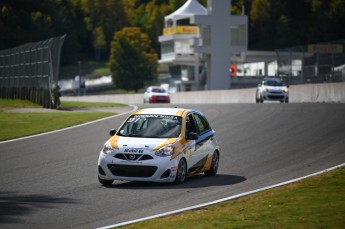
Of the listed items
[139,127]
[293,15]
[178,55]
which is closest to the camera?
[139,127]

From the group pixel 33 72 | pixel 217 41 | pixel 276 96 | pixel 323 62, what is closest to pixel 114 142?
pixel 33 72

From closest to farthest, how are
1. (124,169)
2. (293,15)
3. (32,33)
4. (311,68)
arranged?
(124,169) < (311,68) < (32,33) < (293,15)

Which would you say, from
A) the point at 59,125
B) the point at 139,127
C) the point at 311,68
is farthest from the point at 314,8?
the point at 139,127

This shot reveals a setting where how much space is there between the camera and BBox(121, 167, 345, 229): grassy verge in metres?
11.6

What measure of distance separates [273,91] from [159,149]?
38719mm

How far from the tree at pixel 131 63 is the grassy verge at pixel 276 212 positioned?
13646 cm

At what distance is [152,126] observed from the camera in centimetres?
1773

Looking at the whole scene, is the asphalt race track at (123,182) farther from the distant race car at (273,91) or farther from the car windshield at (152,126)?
the distant race car at (273,91)

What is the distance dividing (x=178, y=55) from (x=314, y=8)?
62998mm

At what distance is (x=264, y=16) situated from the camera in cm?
17650

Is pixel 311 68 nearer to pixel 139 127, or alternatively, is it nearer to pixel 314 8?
pixel 139 127

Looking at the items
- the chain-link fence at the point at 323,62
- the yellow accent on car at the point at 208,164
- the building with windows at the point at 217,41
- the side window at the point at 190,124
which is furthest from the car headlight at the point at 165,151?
the building with windows at the point at 217,41

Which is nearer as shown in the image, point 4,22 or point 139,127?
point 139,127

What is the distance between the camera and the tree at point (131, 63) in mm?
152000
